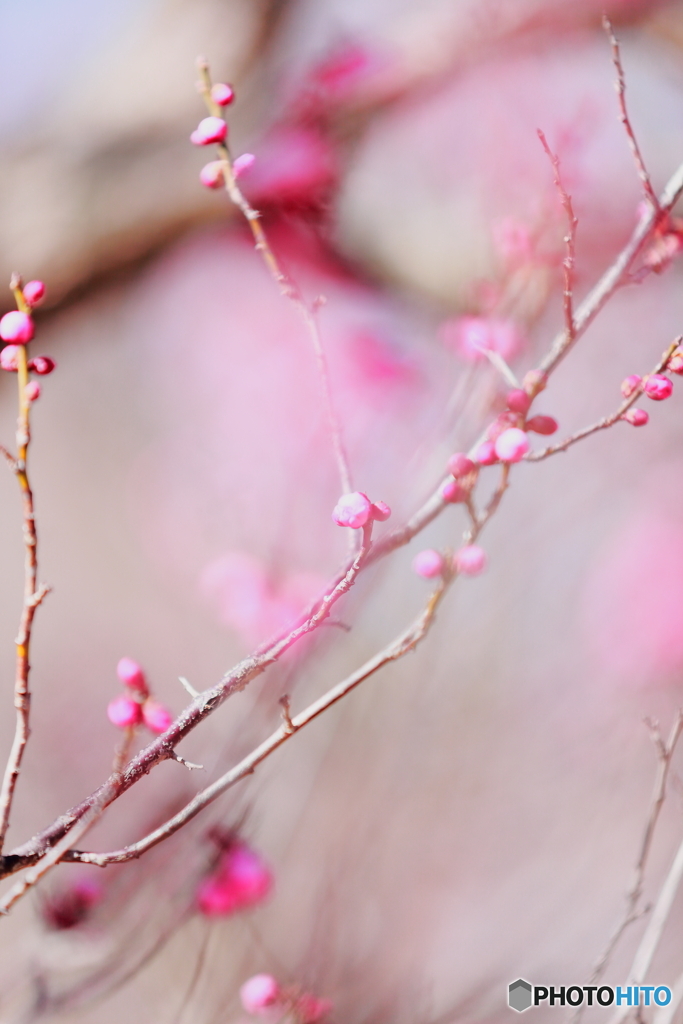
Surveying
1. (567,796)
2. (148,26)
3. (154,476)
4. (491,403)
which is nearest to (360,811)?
(567,796)

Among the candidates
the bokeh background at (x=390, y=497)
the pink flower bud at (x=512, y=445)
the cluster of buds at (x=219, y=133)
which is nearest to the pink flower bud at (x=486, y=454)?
the pink flower bud at (x=512, y=445)

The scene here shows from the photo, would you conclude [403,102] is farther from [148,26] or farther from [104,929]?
[104,929]

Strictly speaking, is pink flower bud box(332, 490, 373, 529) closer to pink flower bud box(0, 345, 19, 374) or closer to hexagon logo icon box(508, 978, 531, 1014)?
pink flower bud box(0, 345, 19, 374)

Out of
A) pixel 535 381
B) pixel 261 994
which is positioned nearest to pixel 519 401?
pixel 535 381

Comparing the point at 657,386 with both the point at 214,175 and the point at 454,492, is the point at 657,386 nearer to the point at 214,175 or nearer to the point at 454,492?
the point at 454,492

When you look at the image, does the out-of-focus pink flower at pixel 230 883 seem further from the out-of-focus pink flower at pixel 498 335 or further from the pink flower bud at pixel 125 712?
the out-of-focus pink flower at pixel 498 335

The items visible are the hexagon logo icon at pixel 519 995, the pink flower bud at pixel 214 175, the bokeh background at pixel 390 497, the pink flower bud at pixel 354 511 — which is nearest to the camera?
the pink flower bud at pixel 354 511
